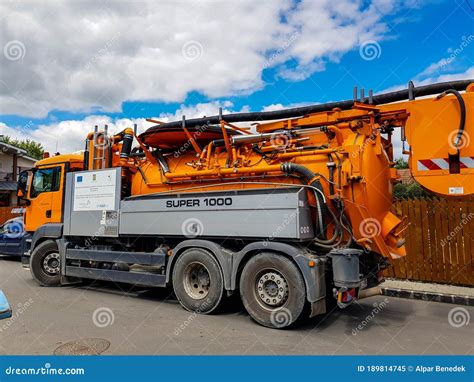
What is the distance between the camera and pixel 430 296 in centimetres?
732

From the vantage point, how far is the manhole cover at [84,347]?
A: 446 centimetres

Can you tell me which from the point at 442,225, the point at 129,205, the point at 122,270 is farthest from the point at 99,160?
the point at 442,225

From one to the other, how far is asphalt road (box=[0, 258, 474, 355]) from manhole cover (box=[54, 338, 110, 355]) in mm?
88

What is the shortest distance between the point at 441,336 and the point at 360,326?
1069 millimetres

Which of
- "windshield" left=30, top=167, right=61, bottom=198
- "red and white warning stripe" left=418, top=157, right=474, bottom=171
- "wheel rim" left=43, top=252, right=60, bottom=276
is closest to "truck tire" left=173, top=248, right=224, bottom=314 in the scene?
"red and white warning stripe" left=418, top=157, right=474, bottom=171

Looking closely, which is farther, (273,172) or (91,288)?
(91,288)

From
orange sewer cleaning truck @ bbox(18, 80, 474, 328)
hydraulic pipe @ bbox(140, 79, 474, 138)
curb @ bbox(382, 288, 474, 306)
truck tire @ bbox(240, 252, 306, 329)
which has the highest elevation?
hydraulic pipe @ bbox(140, 79, 474, 138)

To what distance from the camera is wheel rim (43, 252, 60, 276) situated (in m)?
8.53

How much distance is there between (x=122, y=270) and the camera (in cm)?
777

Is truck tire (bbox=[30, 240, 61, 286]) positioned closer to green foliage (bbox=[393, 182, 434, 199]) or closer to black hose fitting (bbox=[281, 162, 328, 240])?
black hose fitting (bbox=[281, 162, 328, 240])

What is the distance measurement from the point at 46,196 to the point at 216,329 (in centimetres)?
571

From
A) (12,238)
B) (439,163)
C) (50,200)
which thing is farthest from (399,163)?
(12,238)
